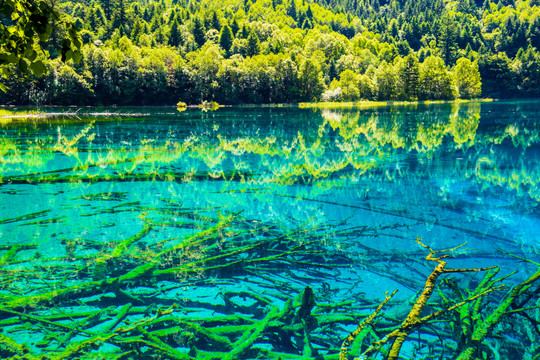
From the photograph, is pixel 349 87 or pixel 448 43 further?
pixel 448 43

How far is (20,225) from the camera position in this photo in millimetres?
8102

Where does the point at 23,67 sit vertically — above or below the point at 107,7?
below

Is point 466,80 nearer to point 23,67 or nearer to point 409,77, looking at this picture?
point 409,77

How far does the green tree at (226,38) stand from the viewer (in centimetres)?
13950

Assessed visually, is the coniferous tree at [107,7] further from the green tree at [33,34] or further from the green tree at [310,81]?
the green tree at [33,34]

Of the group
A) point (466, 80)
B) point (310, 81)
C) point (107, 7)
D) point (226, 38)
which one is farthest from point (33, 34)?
point (107, 7)

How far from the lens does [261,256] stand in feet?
20.7

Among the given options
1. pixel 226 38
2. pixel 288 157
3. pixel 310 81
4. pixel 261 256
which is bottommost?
pixel 261 256

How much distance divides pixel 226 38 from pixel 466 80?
76.3 m

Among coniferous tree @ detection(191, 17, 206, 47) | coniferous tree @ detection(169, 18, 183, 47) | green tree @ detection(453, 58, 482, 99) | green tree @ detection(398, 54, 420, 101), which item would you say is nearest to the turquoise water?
green tree @ detection(398, 54, 420, 101)

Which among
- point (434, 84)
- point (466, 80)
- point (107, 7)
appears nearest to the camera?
point (434, 84)

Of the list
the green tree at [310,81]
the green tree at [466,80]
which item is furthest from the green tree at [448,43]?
the green tree at [310,81]

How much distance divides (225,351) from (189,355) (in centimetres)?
33

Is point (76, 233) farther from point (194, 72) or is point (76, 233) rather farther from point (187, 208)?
point (194, 72)
